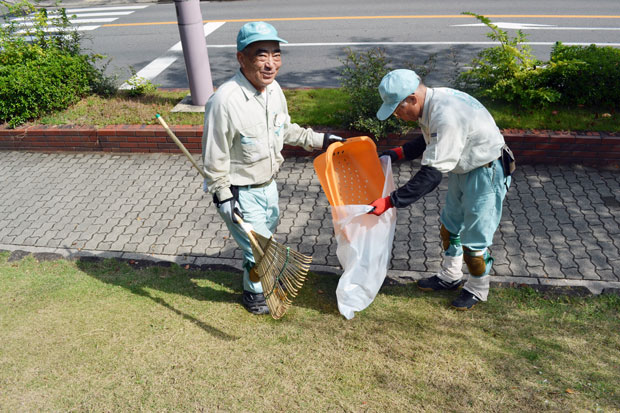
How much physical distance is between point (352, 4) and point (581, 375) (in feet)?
43.4

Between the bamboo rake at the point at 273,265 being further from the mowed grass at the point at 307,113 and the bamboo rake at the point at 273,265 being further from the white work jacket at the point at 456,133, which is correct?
the mowed grass at the point at 307,113

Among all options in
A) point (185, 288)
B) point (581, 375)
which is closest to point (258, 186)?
point (185, 288)

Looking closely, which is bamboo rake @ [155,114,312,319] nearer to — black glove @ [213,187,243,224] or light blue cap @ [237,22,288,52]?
black glove @ [213,187,243,224]

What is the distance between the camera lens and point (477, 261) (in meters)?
3.80

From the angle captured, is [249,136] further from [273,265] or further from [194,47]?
[194,47]

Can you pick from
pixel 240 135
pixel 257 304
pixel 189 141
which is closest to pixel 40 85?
pixel 189 141

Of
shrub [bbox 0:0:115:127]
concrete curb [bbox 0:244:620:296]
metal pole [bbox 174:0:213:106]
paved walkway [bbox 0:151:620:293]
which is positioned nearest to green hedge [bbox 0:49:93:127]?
shrub [bbox 0:0:115:127]

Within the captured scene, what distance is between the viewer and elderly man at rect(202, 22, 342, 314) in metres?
3.33

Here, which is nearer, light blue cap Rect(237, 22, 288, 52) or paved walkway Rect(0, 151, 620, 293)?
light blue cap Rect(237, 22, 288, 52)

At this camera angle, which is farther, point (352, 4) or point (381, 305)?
point (352, 4)

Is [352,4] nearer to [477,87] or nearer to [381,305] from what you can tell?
A: [477,87]

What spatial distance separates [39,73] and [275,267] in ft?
19.0

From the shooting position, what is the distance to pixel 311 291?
4402mm

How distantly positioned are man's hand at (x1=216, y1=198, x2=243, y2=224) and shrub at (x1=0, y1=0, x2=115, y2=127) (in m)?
5.17
